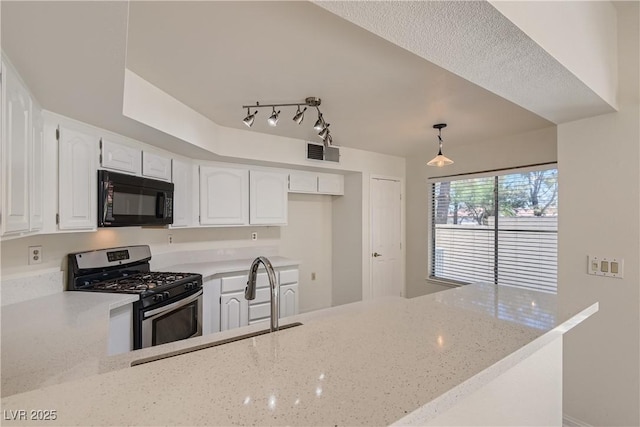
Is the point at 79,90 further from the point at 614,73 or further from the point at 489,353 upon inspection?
the point at 614,73

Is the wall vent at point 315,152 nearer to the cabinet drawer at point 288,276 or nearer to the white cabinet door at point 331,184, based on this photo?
the white cabinet door at point 331,184

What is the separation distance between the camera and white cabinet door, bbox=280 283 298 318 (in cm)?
371

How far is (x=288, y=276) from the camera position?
3.78 meters

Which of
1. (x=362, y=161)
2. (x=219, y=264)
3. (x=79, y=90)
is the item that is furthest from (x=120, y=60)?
(x=362, y=161)

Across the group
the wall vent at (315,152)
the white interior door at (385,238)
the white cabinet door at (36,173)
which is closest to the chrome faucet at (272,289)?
the white cabinet door at (36,173)

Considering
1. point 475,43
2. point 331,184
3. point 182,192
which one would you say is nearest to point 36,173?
point 182,192

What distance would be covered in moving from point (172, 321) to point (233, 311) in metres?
0.89

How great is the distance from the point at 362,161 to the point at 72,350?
3.64 m

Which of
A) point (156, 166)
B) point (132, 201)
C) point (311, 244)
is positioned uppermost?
point (156, 166)

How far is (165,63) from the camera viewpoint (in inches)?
75.0

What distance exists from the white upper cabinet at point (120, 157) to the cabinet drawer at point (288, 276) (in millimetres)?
1897

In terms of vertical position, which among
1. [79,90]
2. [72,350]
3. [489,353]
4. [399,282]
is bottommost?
[399,282]

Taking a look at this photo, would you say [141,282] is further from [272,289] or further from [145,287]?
[272,289]

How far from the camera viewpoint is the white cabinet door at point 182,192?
3.04 meters
